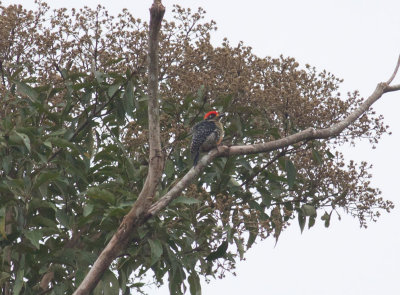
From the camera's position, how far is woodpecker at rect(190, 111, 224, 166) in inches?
352

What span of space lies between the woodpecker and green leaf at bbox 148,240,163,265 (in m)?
1.23

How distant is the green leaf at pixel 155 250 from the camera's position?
7871 millimetres

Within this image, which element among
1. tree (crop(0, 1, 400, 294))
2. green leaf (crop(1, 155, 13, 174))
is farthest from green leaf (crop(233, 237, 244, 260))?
green leaf (crop(1, 155, 13, 174))

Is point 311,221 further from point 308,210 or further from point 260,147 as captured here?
point 260,147

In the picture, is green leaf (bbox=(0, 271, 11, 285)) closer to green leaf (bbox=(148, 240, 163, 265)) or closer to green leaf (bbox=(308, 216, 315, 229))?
green leaf (bbox=(148, 240, 163, 265))

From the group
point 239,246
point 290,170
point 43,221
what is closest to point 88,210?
point 43,221

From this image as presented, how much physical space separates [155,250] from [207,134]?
72.8 inches

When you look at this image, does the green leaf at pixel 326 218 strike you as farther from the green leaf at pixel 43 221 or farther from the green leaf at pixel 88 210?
the green leaf at pixel 43 221

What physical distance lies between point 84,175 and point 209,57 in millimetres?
2561

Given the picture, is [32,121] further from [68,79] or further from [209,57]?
[209,57]

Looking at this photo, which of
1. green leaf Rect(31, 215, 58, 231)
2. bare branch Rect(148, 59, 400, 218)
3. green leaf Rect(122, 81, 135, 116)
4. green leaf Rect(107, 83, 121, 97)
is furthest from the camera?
green leaf Rect(122, 81, 135, 116)

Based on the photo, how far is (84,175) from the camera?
29.7 feet

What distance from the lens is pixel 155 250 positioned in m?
7.92

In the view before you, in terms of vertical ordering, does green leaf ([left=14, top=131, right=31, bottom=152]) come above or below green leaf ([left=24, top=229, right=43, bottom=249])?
above
